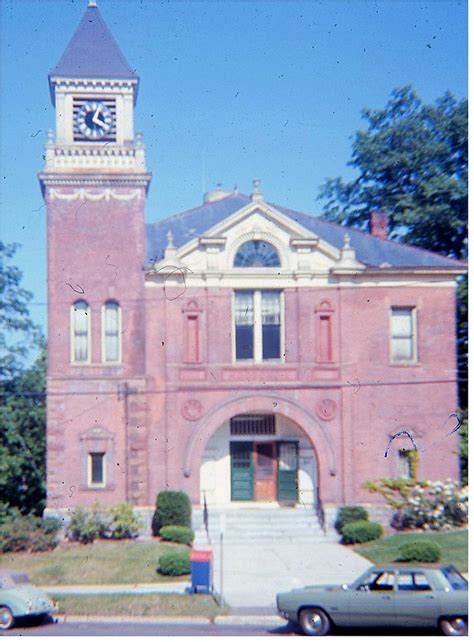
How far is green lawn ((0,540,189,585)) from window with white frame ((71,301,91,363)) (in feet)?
16.8

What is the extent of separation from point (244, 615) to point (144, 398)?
7.96 meters

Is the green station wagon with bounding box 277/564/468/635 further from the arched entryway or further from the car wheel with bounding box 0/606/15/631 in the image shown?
the arched entryway

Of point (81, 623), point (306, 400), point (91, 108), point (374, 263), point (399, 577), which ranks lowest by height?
point (81, 623)

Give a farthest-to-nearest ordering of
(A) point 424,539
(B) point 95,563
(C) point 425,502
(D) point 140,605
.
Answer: (C) point 425,502, (A) point 424,539, (B) point 95,563, (D) point 140,605

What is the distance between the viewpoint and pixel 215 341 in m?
24.1

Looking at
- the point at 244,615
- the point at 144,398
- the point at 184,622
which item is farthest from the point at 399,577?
the point at 144,398

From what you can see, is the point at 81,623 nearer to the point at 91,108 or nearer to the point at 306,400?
the point at 306,400

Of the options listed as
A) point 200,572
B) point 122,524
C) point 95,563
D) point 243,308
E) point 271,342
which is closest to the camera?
point 200,572

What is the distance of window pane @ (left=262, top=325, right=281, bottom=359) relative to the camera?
24.7m

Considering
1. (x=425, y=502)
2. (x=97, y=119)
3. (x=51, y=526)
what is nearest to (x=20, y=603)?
(x=51, y=526)

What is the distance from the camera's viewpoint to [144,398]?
2347 cm

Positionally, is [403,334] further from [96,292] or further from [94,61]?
[94,61]

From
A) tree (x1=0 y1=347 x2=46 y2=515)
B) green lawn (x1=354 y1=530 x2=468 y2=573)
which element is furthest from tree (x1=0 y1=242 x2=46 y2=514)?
green lawn (x1=354 y1=530 x2=468 y2=573)

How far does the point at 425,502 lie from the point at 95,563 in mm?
9036
